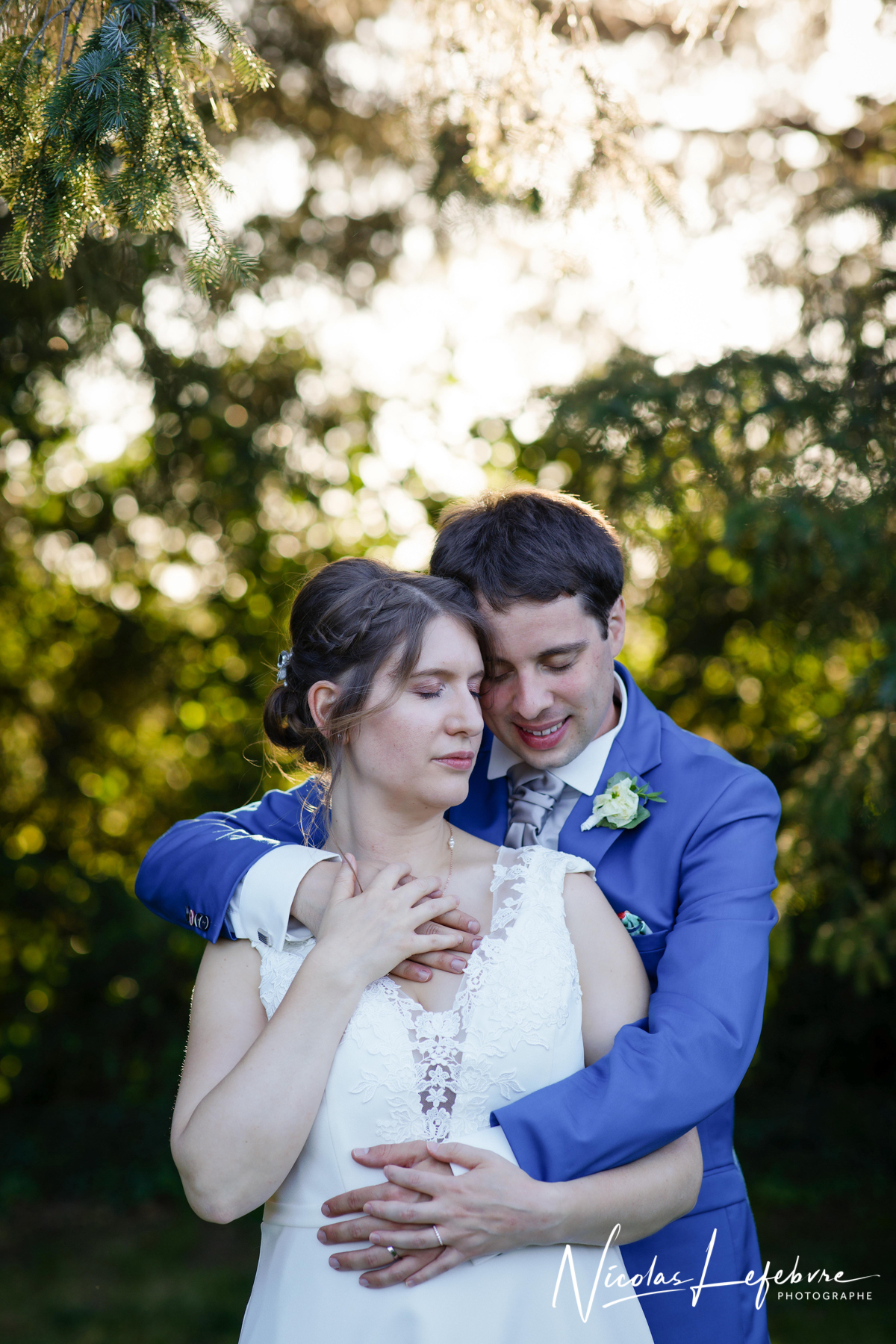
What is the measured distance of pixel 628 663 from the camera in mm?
6801

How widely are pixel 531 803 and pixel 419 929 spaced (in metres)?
0.53

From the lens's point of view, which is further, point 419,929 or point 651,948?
point 651,948

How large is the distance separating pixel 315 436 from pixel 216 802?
8.35 ft

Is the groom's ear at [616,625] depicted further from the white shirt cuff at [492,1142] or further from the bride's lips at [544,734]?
the white shirt cuff at [492,1142]

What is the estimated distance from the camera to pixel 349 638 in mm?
2377

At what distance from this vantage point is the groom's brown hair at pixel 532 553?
2.58 metres

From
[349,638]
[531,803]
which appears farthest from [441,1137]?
[349,638]

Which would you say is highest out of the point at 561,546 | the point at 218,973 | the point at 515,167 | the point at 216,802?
the point at 515,167

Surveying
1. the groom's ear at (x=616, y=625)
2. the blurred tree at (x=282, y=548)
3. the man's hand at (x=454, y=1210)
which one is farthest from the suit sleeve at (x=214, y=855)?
the blurred tree at (x=282, y=548)

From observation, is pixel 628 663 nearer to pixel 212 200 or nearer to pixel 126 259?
pixel 126 259

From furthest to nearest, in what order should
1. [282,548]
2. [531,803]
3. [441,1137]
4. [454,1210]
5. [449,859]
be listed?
[282,548]
[531,803]
[449,859]
[441,1137]
[454,1210]

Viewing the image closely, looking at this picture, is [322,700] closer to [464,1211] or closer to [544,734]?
[544,734]

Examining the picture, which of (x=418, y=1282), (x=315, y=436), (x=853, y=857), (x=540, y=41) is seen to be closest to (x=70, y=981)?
(x=315, y=436)

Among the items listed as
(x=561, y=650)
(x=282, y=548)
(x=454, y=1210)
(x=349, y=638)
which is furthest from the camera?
(x=282, y=548)
